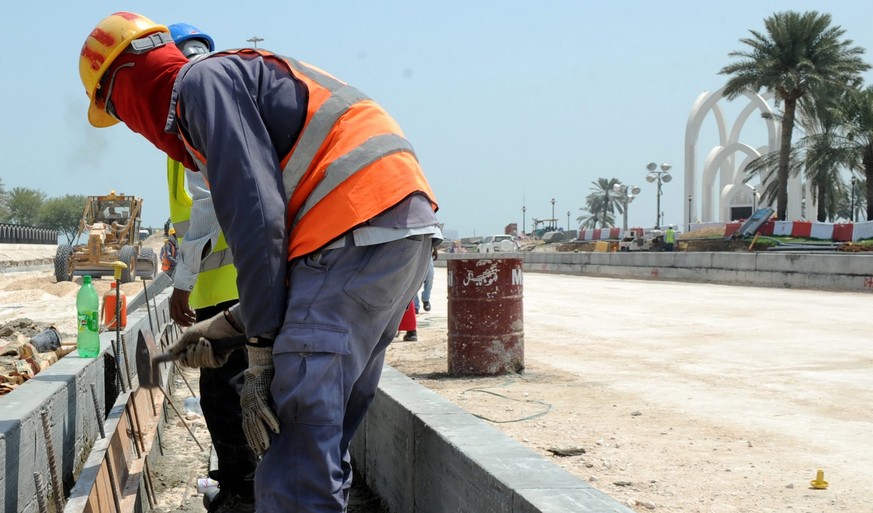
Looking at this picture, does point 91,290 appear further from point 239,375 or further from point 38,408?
point 239,375

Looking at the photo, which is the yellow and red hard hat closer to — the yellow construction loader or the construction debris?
the construction debris

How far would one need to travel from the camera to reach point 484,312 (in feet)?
25.9

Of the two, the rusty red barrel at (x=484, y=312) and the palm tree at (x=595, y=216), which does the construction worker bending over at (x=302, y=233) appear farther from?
the palm tree at (x=595, y=216)

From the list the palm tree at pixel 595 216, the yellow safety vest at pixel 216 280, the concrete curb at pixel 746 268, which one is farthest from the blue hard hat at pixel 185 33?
the palm tree at pixel 595 216

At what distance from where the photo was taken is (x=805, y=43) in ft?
145

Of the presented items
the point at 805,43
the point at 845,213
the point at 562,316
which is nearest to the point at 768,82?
the point at 805,43

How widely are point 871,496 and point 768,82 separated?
43.6 metres

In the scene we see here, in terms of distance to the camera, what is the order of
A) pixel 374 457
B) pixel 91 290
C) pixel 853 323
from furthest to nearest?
pixel 853 323
pixel 91 290
pixel 374 457

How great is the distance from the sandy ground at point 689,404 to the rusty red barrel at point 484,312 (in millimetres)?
172

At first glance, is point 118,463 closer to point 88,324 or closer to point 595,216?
point 88,324

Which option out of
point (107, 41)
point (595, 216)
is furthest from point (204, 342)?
point (595, 216)

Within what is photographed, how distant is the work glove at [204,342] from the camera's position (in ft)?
8.90

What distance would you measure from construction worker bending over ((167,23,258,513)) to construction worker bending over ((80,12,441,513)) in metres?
1.04

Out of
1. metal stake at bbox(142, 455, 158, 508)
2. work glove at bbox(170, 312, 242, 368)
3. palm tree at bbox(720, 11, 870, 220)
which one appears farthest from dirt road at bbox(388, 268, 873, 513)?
palm tree at bbox(720, 11, 870, 220)
